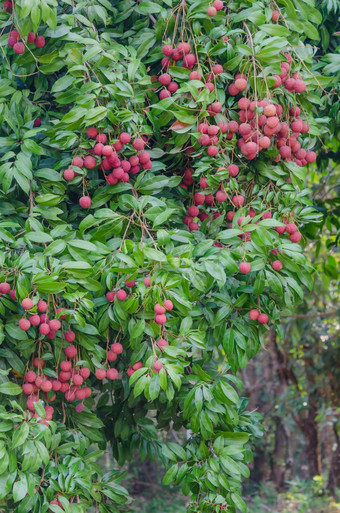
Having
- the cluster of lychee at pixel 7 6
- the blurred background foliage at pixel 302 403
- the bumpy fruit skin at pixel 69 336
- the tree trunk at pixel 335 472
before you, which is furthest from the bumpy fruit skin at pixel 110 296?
the tree trunk at pixel 335 472

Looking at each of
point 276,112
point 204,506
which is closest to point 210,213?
point 276,112

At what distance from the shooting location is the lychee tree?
5.64ft

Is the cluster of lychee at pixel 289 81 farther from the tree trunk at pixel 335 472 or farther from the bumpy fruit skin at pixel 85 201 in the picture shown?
the tree trunk at pixel 335 472

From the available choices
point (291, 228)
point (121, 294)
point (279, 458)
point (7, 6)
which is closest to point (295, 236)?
point (291, 228)

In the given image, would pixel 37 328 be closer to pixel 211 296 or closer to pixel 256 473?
pixel 211 296

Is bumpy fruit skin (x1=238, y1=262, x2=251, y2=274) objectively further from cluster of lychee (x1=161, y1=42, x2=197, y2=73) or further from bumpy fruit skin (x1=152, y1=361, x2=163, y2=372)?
cluster of lychee (x1=161, y1=42, x2=197, y2=73)

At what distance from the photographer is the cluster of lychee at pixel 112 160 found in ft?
6.06

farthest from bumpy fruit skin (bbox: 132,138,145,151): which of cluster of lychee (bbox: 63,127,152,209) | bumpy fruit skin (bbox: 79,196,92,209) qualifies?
bumpy fruit skin (bbox: 79,196,92,209)

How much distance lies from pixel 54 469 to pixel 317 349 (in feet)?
14.1

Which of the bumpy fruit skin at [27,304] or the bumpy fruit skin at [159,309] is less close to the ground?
the bumpy fruit skin at [27,304]

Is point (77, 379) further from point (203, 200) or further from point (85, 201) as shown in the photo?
point (203, 200)

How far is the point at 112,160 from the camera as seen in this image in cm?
187

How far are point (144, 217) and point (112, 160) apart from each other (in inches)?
7.8

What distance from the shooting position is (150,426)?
2.58m
